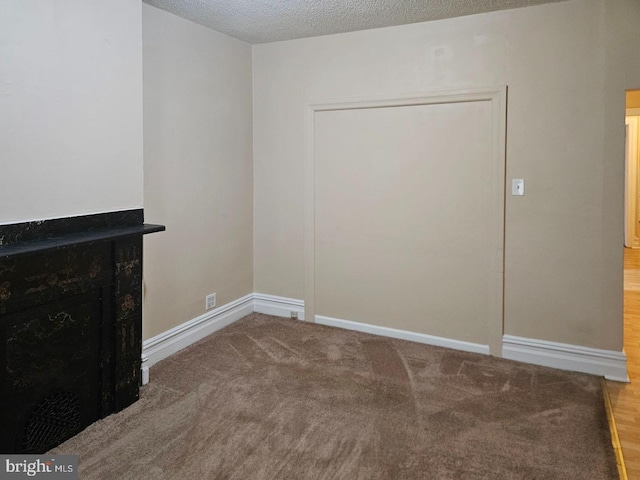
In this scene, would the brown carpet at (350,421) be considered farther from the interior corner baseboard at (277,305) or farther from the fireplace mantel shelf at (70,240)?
the fireplace mantel shelf at (70,240)

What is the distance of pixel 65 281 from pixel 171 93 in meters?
1.62

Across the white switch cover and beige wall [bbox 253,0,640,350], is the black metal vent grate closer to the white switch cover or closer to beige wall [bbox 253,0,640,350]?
beige wall [bbox 253,0,640,350]

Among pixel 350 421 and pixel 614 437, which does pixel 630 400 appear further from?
pixel 350 421

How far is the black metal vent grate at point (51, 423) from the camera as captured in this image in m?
2.07

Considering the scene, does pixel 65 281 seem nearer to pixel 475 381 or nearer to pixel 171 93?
pixel 171 93

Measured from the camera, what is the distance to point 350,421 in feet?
8.01

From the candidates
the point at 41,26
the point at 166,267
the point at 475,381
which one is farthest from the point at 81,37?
the point at 475,381

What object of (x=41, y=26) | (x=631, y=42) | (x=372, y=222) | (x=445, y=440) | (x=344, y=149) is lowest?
(x=445, y=440)

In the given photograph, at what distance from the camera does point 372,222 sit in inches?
147

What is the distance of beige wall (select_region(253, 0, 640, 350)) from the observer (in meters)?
2.89

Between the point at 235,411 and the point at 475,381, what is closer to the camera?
the point at 235,411

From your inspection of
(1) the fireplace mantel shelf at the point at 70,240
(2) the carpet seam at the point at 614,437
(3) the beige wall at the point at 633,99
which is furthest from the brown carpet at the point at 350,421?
(3) the beige wall at the point at 633,99

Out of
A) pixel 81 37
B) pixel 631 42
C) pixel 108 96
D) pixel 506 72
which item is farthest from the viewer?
pixel 506 72

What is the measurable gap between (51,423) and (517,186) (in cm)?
308
